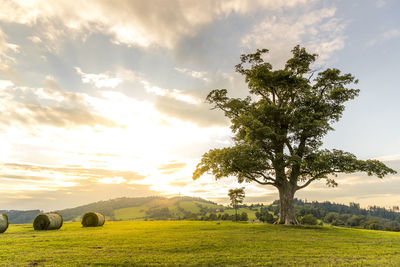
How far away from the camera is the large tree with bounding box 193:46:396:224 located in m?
30.1

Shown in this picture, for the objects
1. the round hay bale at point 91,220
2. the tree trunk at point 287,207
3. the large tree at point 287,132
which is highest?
the large tree at point 287,132

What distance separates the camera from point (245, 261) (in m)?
10.0

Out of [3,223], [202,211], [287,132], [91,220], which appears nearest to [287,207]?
[287,132]

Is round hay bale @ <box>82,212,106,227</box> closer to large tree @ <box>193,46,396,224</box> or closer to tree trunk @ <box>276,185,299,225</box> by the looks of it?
large tree @ <box>193,46,396,224</box>

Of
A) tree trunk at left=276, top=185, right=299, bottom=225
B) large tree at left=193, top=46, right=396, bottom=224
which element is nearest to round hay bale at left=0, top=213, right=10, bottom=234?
large tree at left=193, top=46, right=396, bottom=224

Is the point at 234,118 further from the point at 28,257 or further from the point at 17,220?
the point at 17,220

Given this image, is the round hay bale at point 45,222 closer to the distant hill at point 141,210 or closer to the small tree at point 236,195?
the small tree at point 236,195

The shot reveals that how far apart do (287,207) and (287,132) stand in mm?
10407

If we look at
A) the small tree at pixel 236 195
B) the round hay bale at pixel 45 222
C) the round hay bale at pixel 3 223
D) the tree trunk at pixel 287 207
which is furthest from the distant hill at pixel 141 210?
the round hay bale at pixel 3 223

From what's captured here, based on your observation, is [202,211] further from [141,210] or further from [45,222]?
[45,222]

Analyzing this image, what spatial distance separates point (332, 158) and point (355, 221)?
68.3m

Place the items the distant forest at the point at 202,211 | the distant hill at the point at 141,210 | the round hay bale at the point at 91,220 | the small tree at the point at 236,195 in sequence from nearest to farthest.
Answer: the round hay bale at the point at 91,220 < the small tree at the point at 236,195 < the distant forest at the point at 202,211 < the distant hill at the point at 141,210

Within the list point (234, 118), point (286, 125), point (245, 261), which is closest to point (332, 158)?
point (286, 125)

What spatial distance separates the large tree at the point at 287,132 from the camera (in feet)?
98.7
